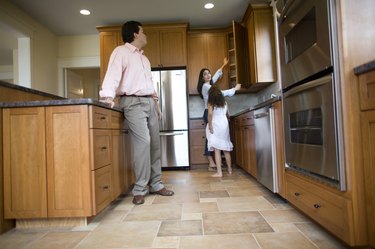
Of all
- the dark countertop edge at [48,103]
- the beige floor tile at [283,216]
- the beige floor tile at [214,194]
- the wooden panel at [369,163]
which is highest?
the dark countertop edge at [48,103]

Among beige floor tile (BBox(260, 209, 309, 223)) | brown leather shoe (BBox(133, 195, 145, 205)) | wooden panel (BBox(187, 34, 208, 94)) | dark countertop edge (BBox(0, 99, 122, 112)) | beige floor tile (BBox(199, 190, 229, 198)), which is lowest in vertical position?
beige floor tile (BBox(260, 209, 309, 223))

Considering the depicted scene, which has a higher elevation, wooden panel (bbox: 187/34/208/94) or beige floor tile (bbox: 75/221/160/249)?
wooden panel (bbox: 187/34/208/94)

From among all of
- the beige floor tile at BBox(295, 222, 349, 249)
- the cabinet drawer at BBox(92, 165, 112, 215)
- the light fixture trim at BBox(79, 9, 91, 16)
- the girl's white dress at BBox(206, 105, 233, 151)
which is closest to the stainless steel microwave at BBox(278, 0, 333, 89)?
the beige floor tile at BBox(295, 222, 349, 249)

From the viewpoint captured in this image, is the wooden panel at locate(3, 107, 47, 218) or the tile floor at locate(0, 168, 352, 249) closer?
the tile floor at locate(0, 168, 352, 249)

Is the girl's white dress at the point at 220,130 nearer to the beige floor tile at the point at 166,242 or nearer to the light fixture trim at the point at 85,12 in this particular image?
the beige floor tile at the point at 166,242

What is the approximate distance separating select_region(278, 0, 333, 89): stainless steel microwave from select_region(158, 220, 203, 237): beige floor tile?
3.45 ft

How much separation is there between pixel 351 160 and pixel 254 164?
163 centimetres

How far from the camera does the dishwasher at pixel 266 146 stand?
6.64 feet

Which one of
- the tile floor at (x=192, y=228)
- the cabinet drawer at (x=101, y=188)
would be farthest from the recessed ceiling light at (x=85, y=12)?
the tile floor at (x=192, y=228)

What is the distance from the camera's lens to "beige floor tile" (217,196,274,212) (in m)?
1.84

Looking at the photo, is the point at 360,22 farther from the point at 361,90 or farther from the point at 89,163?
the point at 89,163

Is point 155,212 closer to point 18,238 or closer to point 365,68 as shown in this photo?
point 18,238

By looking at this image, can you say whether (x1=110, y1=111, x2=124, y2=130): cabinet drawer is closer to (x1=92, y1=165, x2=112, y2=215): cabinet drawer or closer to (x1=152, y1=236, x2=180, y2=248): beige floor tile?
(x1=92, y1=165, x2=112, y2=215): cabinet drawer

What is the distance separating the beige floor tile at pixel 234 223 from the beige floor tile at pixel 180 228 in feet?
0.16
